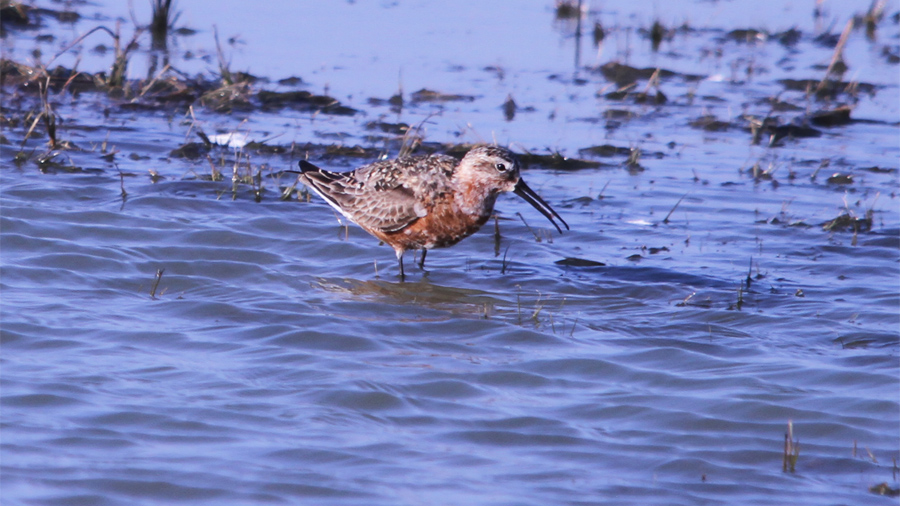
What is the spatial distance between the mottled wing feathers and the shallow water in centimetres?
41

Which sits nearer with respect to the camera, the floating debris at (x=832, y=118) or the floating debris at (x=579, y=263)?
the floating debris at (x=579, y=263)

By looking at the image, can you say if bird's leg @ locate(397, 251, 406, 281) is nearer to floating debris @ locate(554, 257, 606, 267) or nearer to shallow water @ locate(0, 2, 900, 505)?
shallow water @ locate(0, 2, 900, 505)

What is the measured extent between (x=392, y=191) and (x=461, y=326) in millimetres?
1717

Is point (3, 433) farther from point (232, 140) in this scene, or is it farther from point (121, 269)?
point (232, 140)

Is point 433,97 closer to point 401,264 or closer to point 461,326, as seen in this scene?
point 401,264

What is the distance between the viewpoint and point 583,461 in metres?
5.60

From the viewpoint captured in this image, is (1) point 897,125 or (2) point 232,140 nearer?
(2) point 232,140

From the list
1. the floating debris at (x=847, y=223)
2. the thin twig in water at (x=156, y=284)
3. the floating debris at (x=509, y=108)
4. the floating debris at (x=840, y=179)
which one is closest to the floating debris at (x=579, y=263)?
the floating debris at (x=847, y=223)

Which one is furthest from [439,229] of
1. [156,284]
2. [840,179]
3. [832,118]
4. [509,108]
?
[832,118]

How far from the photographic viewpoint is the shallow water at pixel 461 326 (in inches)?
213

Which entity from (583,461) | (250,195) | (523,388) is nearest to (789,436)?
(583,461)

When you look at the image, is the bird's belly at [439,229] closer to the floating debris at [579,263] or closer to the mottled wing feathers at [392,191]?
the mottled wing feathers at [392,191]

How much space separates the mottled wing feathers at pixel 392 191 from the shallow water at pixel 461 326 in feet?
1.34

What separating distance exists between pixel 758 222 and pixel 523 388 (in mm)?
4441
